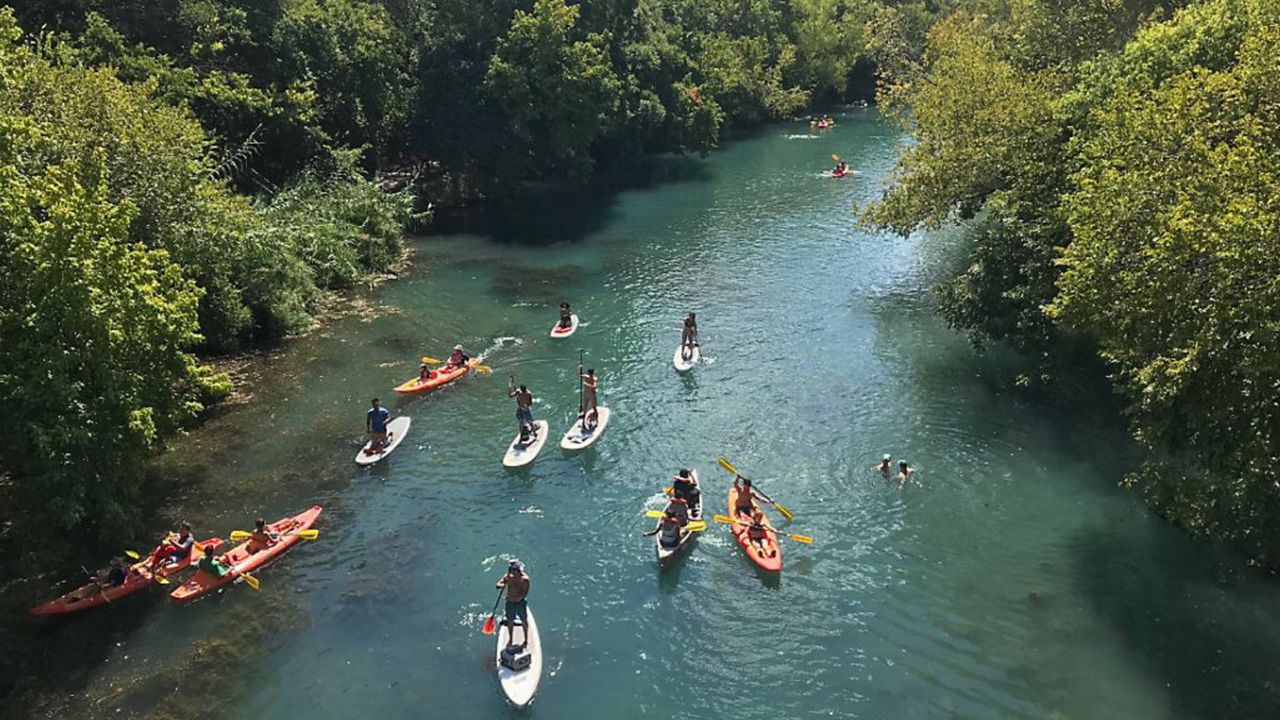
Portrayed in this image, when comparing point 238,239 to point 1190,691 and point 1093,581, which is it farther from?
point 1190,691

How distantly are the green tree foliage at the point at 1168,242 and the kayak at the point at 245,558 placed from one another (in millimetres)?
→ 19907

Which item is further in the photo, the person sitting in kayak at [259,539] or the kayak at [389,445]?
the kayak at [389,445]

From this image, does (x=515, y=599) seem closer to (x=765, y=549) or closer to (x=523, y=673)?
(x=523, y=673)

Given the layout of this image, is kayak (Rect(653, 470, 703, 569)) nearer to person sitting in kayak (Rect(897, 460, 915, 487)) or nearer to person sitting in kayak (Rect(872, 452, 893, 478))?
person sitting in kayak (Rect(872, 452, 893, 478))

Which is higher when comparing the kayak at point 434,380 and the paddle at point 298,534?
the kayak at point 434,380

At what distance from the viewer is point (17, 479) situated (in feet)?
71.8

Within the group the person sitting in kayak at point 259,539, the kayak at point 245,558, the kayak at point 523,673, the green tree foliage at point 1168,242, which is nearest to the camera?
the green tree foliage at point 1168,242

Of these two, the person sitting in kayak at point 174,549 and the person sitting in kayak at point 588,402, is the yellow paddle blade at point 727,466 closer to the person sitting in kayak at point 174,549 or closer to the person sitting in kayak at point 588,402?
the person sitting in kayak at point 588,402

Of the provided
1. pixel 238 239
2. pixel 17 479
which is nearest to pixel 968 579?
pixel 17 479

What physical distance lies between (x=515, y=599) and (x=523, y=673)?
151cm

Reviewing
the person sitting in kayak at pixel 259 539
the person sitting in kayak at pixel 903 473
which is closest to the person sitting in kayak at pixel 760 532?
the person sitting in kayak at pixel 903 473

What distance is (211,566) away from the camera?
2008 centimetres

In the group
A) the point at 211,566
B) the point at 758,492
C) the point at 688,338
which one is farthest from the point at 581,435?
the point at 211,566

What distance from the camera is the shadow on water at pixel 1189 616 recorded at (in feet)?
53.6
